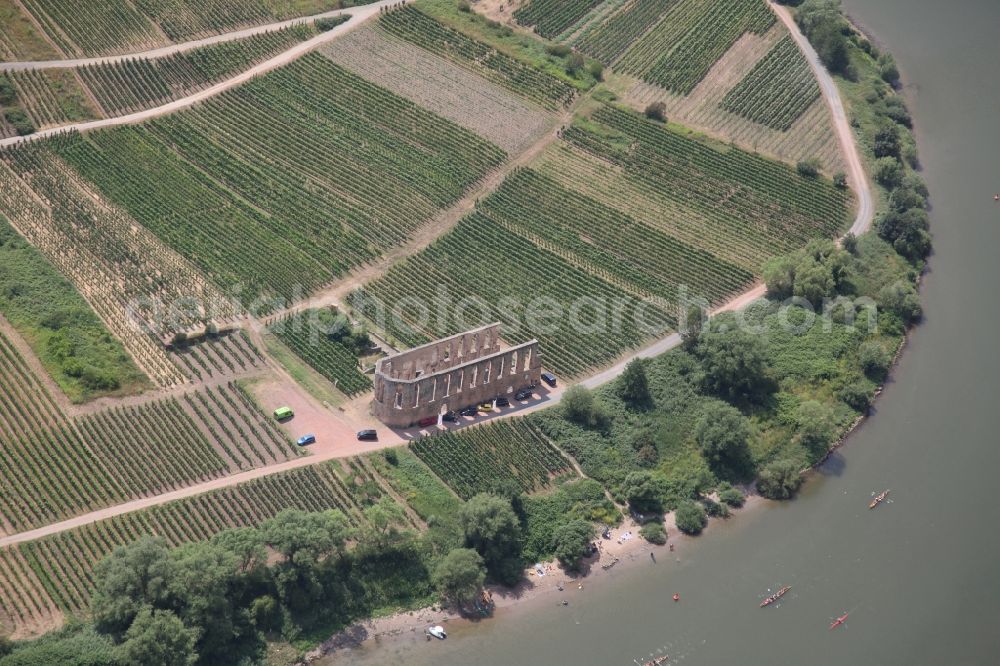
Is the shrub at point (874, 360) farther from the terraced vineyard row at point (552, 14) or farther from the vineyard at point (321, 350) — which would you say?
the terraced vineyard row at point (552, 14)

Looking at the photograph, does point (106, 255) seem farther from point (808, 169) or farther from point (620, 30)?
point (808, 169)

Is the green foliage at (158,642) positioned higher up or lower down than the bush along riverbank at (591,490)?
lower down

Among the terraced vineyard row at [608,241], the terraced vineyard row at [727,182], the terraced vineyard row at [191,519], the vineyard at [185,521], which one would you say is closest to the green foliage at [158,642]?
the terraced vineyard row at [191,519]

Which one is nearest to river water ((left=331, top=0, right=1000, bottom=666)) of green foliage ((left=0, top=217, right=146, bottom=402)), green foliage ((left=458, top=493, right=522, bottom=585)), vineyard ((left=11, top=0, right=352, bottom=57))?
green foliage ((left=458, top=493, right=522, bottom=585))

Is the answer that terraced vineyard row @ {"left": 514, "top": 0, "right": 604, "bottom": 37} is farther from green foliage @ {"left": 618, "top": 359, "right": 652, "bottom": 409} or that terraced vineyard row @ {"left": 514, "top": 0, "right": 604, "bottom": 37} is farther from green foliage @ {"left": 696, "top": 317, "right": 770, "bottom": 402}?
green foliage @ {"left": 618, "top": 359, "right": 652, "bottom": 409}

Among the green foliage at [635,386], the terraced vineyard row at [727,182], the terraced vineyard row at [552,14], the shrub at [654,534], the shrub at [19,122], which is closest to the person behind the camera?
the shrub at [654,534]

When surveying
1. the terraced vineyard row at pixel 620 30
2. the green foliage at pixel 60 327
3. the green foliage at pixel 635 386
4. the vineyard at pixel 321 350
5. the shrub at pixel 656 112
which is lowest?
the green foliage at pixel 60 327

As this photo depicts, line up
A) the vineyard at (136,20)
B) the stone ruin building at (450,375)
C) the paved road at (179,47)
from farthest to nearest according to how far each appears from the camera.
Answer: the vineyard at (136,20)
the paved road at (179,47)
the stone ruin building at (450,375)
